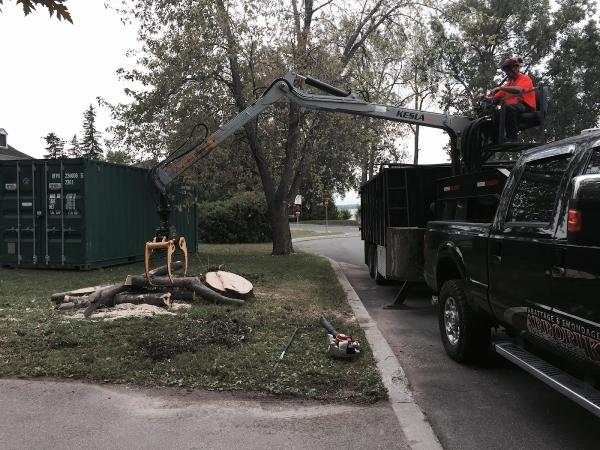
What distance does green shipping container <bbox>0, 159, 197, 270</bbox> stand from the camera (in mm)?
13242

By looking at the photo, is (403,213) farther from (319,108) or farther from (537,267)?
(537,267)

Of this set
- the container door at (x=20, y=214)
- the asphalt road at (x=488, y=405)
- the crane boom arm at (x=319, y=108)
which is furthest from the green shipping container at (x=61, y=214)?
the asphalt road at (x=488, y=405)

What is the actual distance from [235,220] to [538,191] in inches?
979

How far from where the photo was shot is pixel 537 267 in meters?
3.89

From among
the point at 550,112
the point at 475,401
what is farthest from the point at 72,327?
the point at 550,112

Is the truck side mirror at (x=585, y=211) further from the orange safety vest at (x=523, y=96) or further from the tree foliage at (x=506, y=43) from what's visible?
the tree foliage at (x=506, y=43)

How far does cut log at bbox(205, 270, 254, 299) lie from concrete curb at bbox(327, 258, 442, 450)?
224 cm

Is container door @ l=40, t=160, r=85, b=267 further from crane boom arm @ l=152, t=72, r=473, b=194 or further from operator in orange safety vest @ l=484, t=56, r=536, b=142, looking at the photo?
operator in orange safety vest @ l=484, t=56, r=536, b=142

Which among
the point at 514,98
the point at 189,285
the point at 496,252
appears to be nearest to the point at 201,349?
the point at 189,285

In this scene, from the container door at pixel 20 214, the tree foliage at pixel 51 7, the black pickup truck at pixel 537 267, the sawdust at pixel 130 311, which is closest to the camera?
the tree foliage at pixel 51 7

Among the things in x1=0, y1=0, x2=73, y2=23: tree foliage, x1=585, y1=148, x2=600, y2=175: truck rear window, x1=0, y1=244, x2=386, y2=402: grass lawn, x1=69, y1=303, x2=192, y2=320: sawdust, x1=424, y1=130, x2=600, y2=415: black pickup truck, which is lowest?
x1=0, y1=244, x2=386, y2=402: grass lawn

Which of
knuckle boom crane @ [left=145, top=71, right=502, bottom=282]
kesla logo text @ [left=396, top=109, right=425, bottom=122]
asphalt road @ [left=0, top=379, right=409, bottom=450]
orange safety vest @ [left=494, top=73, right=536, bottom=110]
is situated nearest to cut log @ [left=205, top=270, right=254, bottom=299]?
knuckle boom crane @ [left=145, top=71, right=502, bottom=282]

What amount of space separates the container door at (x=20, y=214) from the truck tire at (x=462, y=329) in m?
11.0

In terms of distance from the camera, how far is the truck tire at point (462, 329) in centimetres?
543
